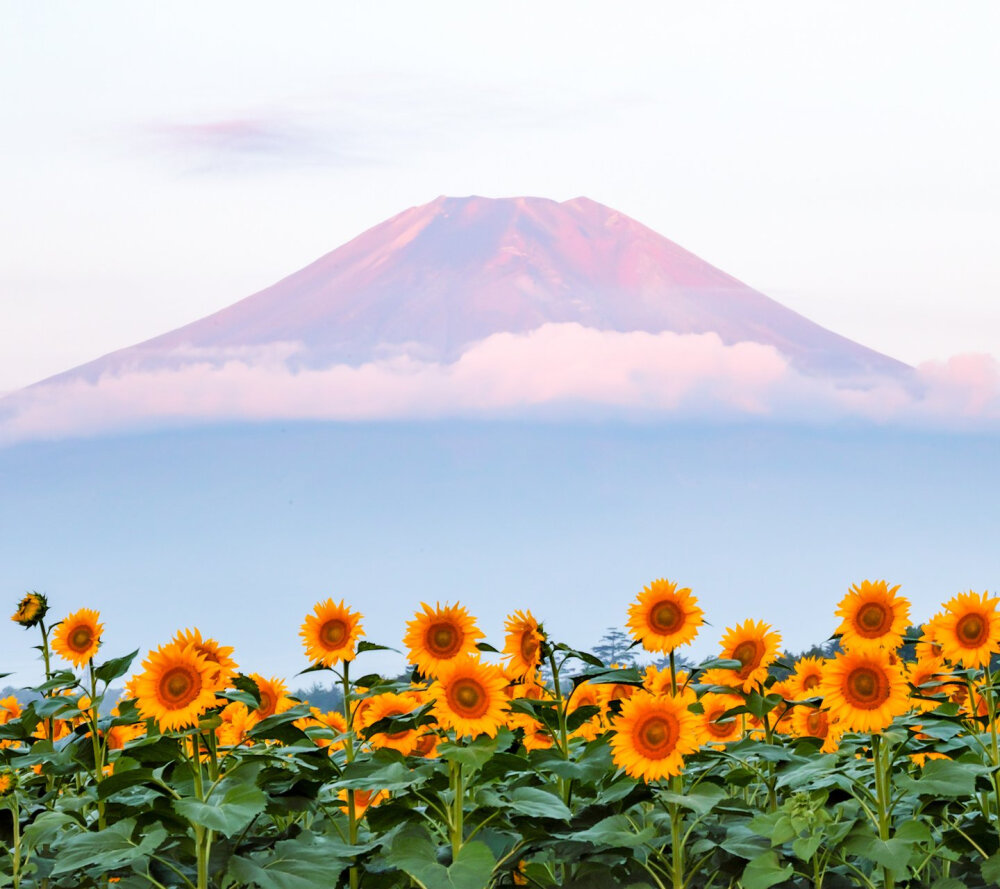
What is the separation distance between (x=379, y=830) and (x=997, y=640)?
9.42 feet

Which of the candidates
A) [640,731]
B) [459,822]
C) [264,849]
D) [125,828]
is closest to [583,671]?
[640,731]

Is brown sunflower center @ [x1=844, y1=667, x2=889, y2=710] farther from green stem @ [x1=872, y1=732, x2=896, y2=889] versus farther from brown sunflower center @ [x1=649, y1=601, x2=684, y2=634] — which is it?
brown sunflower center @ [x1=649, y1=601, x2=684, y2=634]

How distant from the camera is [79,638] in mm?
6332

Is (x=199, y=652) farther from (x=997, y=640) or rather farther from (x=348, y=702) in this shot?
(x=997, y=640)

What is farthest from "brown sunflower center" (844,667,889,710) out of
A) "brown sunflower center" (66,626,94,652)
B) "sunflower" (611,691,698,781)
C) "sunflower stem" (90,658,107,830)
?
"brown sunflower center" (66,626,94,652)

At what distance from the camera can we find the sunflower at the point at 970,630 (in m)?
5.78

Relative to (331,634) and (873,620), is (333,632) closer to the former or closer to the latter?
(331,634)

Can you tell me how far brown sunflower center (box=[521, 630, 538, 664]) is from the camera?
18.8 ft

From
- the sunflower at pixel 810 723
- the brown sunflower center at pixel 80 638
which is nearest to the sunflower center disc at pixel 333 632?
the brown sunflower center at pixel 80 638

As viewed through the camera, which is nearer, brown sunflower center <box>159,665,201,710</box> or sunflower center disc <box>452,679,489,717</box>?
brown sunflower center <box>159,665,201,710</box>

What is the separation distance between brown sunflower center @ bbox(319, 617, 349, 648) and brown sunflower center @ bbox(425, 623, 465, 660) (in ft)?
1.62

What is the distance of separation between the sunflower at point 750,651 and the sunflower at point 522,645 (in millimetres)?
1072

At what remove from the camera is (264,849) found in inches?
219

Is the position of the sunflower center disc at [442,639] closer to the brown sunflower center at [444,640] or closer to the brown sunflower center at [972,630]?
the brown sunflower center at [444,640]
